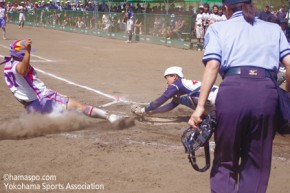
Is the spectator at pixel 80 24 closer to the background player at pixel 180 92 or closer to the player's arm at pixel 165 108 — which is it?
the player's arm at pixel 165 108

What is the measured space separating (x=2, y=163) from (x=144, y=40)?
20.0 meters

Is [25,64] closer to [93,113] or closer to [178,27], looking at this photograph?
[93,113]

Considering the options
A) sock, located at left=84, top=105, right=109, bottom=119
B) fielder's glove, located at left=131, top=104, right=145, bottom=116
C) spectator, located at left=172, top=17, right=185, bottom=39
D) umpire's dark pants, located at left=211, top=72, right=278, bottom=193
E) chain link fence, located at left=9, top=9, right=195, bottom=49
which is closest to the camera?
umpire's dark pants, located at left=211, top=72, right=278, bottom=193

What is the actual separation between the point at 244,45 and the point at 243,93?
0.37m

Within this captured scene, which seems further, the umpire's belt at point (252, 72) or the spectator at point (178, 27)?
the spectator at point (178, 27)

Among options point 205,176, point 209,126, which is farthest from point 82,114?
point 209,126

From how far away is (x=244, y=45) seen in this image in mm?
3213

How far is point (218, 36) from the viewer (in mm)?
3266

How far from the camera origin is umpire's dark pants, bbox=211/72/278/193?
312 centimetres

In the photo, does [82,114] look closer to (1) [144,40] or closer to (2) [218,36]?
(2) [218,36]

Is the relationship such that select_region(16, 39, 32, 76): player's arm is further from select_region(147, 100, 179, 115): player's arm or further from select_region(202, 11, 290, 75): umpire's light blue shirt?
select_region(202, 11, 290, 75): umpire's light blue shirt

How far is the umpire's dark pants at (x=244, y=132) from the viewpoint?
312 cm

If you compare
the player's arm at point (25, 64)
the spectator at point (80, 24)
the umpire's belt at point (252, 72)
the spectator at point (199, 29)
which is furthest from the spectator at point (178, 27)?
the umpire's belt at point (252, 72)

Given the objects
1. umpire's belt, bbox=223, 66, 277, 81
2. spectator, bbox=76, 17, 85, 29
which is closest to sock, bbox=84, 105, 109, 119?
umpire's belt, bbox=223, 66, 277, 81
